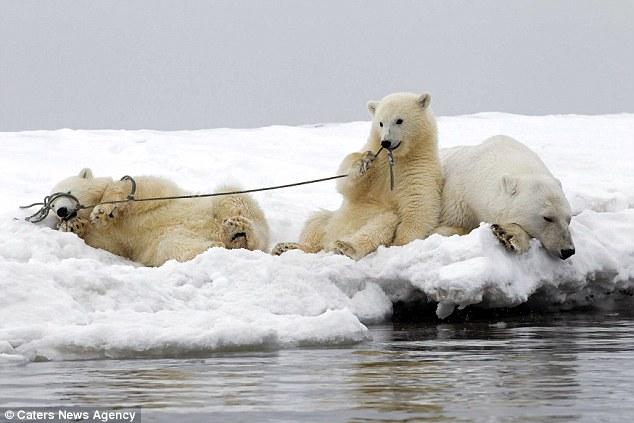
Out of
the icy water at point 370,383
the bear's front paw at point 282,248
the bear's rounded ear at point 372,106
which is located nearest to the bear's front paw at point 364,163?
the bear's rounded ear at point 372,106

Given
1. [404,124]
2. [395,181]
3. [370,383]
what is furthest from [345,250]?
[370,383]

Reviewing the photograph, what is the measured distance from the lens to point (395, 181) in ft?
32.4

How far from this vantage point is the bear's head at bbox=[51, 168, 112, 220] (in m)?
10.0

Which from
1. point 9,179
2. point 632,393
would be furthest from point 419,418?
point 9,179

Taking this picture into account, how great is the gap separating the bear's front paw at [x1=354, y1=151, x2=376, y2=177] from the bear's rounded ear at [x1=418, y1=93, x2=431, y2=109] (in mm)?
600

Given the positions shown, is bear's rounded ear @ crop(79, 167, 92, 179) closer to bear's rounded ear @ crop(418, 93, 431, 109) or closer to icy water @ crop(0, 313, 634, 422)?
bear's rounded ear @ crop(418, 93, 431, 109)

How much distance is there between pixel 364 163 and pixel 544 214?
5.63 ft

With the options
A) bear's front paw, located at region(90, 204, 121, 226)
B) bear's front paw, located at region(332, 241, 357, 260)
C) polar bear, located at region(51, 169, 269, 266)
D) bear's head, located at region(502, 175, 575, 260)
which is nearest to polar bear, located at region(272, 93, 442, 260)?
bear's front paw, located at region(332, 241, 357, 260)

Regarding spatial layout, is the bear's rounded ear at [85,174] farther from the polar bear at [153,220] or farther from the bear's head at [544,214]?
the bear's head at [544,214]

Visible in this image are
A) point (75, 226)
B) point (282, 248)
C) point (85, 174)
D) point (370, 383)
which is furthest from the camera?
point (85, 174)

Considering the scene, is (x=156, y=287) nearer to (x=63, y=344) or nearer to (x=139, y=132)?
(x=63, y=344)

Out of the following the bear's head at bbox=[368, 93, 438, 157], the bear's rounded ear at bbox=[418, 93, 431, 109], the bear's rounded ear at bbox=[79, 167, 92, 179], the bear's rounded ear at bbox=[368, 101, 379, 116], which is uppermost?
the bear's rounded ear at bbox=[368, 101, 379, 116]

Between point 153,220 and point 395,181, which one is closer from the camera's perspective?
point 395,181

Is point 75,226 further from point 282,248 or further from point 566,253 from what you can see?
point 566,253
